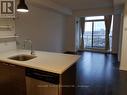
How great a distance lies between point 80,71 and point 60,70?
2643 millimetres

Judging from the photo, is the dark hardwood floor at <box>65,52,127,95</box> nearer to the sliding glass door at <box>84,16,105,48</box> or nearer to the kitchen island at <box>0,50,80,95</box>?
the kitchen island at <box>0,50,80,95</box>

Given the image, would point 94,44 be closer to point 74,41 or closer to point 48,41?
point 74,41

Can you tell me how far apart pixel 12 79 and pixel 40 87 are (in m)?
0.65

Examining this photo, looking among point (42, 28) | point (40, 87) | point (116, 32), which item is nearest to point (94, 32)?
point (116, 32)

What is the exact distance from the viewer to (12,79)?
212 cm

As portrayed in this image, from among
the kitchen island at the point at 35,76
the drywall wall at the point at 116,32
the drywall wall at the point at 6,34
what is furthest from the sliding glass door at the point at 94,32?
the kitchen island at the point at 35,76

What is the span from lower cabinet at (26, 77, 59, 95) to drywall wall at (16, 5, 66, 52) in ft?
7.88

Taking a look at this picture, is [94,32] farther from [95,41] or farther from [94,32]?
[95,41]

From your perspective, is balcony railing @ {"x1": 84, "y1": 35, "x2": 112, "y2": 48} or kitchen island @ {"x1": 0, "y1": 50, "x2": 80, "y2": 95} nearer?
kitchen island @ {"x1": 0, "y1": 50, "x2": 80, "y2": 95}

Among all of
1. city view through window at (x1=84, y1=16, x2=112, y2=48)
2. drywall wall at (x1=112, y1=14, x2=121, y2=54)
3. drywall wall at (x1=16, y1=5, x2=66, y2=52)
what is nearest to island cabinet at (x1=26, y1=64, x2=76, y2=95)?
drywall wall at (x1=16, y1=5, x2=66, y2=52)

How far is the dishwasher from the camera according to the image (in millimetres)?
1645

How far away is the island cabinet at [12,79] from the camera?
197 centimetres

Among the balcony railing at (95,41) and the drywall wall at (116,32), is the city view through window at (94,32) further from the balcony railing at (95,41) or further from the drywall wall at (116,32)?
the drywall wall at (116,32)

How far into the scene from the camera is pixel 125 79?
3494 mm
